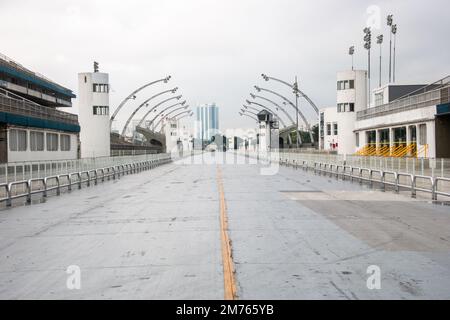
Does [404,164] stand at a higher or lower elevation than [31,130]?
lower

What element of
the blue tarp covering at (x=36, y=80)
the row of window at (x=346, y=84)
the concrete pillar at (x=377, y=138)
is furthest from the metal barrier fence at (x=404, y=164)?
the blue tarp covering at (x=36, y=80)

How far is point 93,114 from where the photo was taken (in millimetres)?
51125

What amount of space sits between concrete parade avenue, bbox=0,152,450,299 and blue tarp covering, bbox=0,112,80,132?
1932 cm

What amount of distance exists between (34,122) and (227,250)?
116 ft

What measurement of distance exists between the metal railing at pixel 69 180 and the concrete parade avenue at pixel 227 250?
7.58ft

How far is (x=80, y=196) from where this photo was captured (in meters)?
24.0

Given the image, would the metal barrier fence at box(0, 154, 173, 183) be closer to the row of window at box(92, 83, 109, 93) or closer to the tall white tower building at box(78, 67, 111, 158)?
the tall white tower building at box(78, 67, 111, 158)

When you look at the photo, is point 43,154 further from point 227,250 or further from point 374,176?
point 227,250

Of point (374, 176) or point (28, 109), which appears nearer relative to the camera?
point (374, 176)

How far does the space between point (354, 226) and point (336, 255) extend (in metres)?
4.09

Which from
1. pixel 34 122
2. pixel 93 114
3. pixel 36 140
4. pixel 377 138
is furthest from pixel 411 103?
pixel 36 140

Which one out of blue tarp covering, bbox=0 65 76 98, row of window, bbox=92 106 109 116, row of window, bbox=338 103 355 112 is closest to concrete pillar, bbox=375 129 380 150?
row of window, bbox=338 103 355 112
